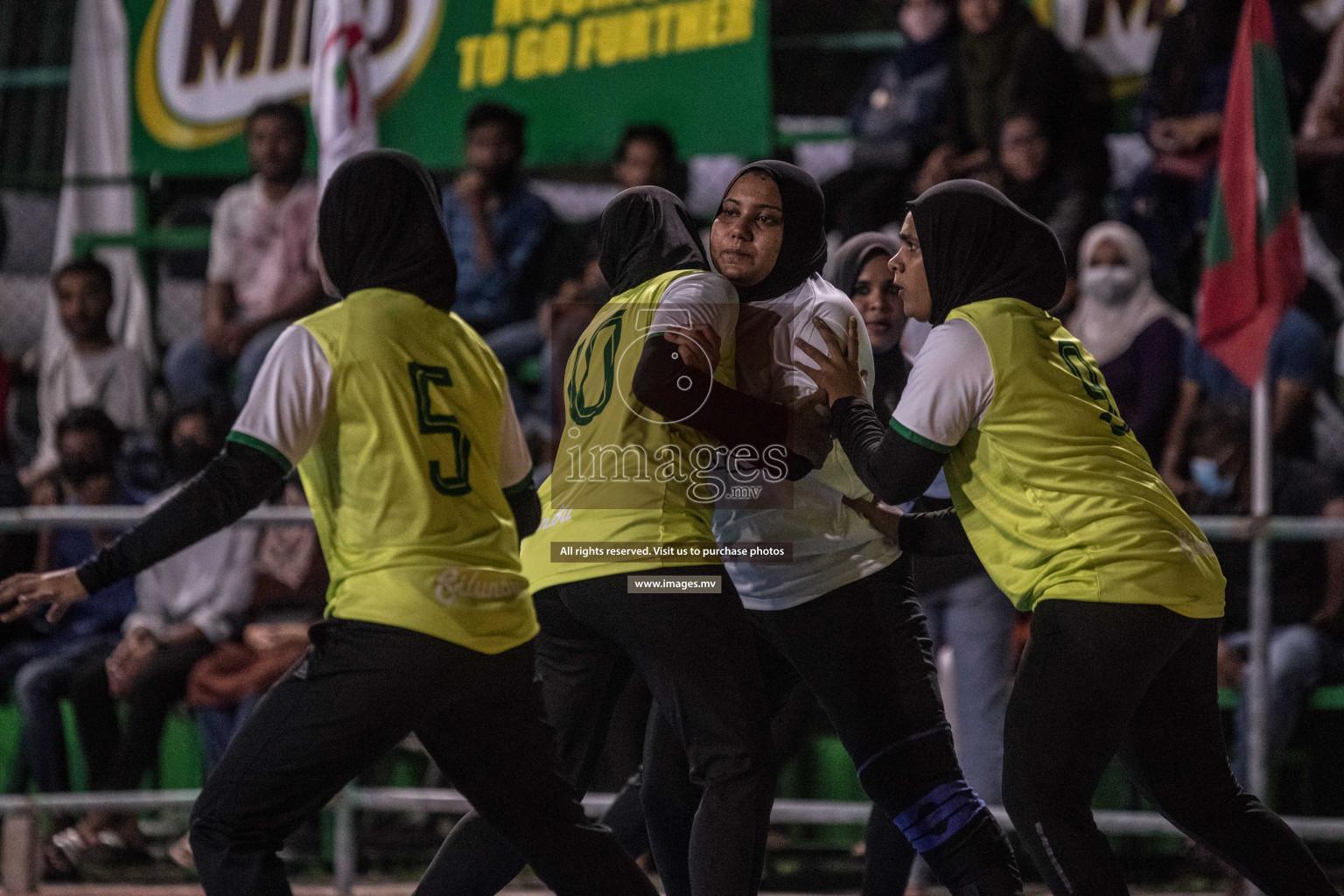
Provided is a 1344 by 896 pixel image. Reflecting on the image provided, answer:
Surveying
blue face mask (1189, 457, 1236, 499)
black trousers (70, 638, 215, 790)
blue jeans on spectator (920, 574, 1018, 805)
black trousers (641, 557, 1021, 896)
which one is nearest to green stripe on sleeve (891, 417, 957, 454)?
black trousers (641, 557, 1021, 896)

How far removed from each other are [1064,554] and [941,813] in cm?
72

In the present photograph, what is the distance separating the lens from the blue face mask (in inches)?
245

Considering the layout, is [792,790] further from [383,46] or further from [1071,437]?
[383,46]

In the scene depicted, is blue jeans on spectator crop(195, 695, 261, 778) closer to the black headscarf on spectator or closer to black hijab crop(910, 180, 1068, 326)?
the black headscarf on spectator

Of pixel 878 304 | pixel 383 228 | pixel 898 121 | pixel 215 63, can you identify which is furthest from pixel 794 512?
pixel 215 63

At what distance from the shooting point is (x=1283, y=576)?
5902 mm

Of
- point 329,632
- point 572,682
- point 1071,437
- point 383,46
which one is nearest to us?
point 329,632

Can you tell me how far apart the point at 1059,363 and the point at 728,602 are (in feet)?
2.97

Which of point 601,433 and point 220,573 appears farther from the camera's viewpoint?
point 220,573

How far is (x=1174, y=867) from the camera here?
5.87 m

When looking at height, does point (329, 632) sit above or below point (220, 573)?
above

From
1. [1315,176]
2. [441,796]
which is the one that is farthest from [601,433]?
[1315,176]

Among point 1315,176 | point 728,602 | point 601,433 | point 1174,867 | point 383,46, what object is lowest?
point 1174,867

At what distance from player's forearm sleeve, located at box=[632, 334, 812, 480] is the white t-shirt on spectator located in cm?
432
